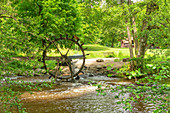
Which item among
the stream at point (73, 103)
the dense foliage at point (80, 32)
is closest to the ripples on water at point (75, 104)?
the stream at point (73, 103)

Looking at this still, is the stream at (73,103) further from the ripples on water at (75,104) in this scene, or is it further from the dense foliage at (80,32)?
the dense foliage at (80,32)

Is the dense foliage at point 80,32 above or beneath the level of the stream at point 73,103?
above

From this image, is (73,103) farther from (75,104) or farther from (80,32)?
(80,32)

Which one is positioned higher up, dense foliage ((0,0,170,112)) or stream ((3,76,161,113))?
dense foliage ((0,0,170,112))

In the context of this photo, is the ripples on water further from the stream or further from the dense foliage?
the dense foliage

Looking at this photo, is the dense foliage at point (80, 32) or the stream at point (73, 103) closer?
the dense foliage at point (80, 32)

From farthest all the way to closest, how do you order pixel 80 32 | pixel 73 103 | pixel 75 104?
pixel 80 32 < pixel 73 103 < pixel 75 104

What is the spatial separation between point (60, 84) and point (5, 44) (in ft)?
27.5

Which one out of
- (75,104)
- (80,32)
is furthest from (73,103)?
(80,32)

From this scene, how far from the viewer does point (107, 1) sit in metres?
15.5

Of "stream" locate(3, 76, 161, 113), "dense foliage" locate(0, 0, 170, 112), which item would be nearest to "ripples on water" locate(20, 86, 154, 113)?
"stream" locate(3, 76, 161, 113)

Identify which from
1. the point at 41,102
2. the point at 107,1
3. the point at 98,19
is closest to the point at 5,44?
the point at 41,102

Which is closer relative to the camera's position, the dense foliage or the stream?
the dense foliage

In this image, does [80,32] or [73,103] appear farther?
[80,32]
